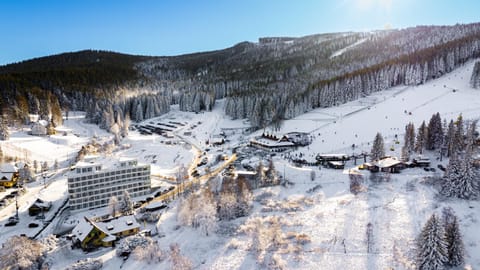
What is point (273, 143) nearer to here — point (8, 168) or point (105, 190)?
point (105, 190)

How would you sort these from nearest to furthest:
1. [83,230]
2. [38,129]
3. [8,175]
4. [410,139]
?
[83,230], [8,175], [410,139], [38,129]

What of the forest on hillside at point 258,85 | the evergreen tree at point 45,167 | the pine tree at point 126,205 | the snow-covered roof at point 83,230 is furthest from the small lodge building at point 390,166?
the evergreen tree at point 45,167

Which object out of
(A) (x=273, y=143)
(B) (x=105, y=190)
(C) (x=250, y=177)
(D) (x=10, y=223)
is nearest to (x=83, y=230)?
(D) (x=10, y=223)

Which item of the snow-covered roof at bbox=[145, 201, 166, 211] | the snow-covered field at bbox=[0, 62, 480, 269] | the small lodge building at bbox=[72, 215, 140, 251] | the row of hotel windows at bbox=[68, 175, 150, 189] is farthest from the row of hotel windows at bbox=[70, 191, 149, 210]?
the small lodge building at bbox=[72, 215, 140, 251]

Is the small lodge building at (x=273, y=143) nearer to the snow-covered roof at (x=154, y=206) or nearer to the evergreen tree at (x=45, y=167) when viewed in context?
the snow-covered roof at (x=154, y=206)

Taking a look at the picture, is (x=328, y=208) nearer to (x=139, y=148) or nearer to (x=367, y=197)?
(x=367, y=197)

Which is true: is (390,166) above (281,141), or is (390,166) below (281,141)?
below

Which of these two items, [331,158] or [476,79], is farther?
[476,79]

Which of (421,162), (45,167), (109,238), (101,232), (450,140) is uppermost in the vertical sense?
(450,140)

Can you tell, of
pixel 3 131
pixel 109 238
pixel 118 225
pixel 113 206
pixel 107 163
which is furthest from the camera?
pixel 3 131
